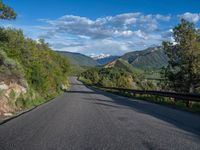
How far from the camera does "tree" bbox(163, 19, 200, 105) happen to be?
135 feet

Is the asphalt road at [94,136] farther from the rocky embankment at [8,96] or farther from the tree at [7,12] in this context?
the tree at [7,12]

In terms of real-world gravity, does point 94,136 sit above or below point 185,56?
below

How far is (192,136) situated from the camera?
9516 mm

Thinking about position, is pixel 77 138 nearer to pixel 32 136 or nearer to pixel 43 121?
pixel 32 136

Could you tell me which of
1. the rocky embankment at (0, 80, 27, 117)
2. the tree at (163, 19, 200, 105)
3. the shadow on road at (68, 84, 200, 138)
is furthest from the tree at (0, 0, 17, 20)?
the tree at (163, 19, 200, 105)

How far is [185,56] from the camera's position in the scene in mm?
42000

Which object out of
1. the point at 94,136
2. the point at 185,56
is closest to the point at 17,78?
the point at 94,136

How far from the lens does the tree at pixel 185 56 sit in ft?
135

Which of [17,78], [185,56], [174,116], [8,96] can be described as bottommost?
[174,116]

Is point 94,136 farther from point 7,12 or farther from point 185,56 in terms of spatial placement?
point 185,56

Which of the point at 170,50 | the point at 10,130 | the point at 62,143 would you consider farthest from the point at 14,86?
the point at 170,50

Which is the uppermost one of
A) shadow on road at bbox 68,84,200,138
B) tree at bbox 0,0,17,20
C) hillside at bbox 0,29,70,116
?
tree at bbox 0,0,17,20

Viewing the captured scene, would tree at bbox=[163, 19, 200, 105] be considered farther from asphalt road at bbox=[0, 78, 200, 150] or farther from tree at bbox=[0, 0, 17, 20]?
asphalt road at bbox=[0, 78, 200, 150]

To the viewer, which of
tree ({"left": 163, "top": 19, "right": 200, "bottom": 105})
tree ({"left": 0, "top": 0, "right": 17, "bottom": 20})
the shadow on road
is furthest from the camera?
tree ({"left": 163, "top": 19, "right": 200, "bottom": 105})
